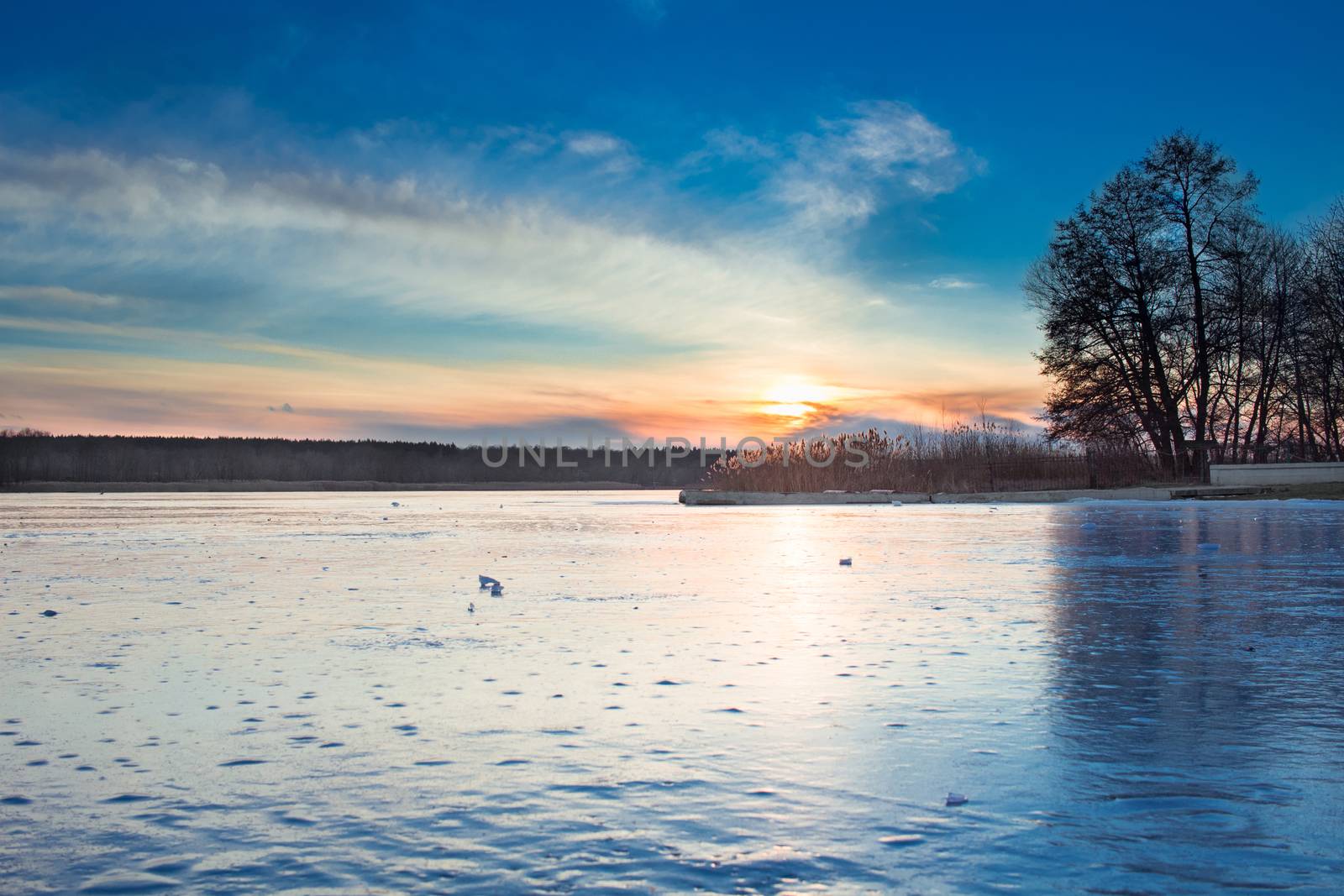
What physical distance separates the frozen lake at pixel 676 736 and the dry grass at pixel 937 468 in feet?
73.7

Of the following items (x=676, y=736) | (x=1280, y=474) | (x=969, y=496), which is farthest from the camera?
(x=969, y=496)

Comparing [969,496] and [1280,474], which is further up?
[1280,474]

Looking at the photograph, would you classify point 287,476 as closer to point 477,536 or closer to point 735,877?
point 477,536

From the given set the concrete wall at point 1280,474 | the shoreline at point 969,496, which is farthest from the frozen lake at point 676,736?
the concrete wall at point 1280,474

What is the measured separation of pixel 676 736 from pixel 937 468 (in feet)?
96.5

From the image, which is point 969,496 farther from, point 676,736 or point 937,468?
point 676,736

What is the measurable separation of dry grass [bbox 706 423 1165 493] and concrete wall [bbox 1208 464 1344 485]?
312cm

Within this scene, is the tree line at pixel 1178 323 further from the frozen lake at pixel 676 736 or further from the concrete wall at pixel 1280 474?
the frozen lake at pixel 676 736

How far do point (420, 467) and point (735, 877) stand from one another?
105m

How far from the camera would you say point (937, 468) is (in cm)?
3198

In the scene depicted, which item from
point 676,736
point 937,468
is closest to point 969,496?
point 937,468

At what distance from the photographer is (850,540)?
1395 centimetres

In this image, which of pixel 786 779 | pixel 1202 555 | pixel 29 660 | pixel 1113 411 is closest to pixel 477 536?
pixel 1202 555

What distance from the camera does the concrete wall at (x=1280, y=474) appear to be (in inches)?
1128
